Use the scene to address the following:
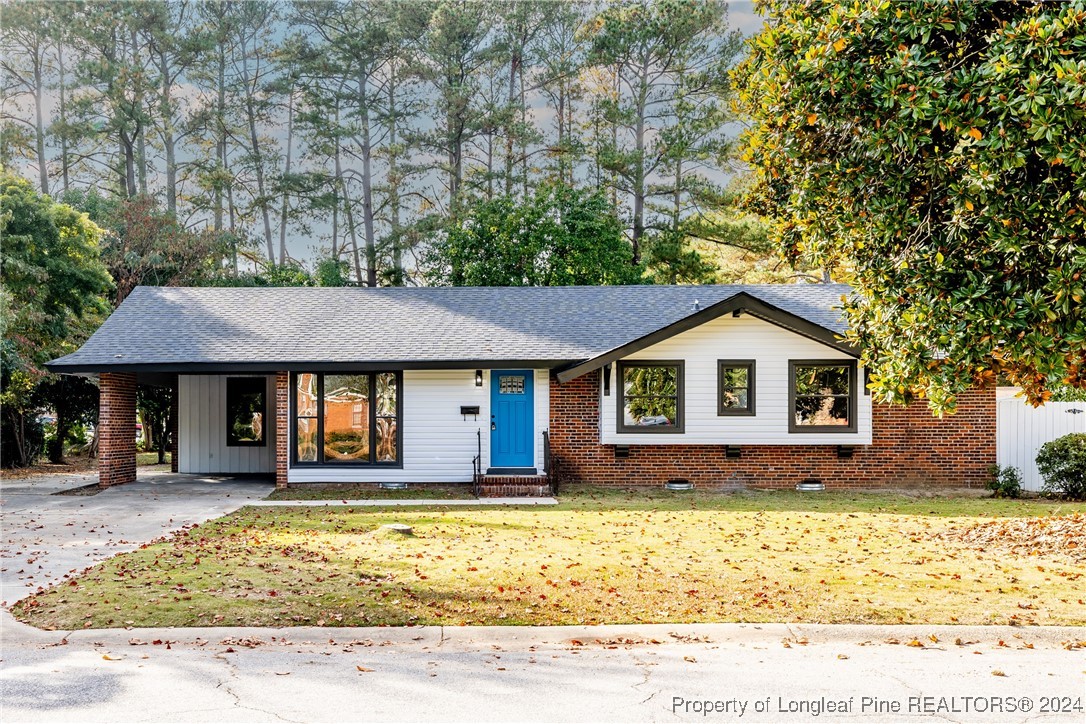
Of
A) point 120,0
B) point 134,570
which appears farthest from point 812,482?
point 120,0

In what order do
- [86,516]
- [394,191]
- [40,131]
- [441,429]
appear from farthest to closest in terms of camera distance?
[40,131] → [394,191] → [441,429] → [86,516]

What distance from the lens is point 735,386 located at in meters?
15.6

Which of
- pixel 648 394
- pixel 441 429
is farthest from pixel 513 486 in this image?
pixel 648 394

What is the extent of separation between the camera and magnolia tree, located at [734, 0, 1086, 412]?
6750 mm

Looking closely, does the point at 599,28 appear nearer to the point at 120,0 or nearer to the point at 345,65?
the point at 345,65

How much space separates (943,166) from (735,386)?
27.4ft

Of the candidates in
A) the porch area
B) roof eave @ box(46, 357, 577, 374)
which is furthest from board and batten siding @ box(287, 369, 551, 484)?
roof eave @ box(46, 357, 577, 374)

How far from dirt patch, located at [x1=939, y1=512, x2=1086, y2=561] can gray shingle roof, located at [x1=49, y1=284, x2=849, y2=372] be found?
19.1 feet

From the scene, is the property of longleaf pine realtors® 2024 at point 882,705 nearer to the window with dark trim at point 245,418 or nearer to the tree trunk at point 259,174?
the window with dark trim at point 245,418

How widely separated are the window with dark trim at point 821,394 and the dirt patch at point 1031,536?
15.7 ft

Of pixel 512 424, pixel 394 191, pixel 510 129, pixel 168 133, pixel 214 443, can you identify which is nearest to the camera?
pixel 512 424

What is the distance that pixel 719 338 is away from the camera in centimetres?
1560

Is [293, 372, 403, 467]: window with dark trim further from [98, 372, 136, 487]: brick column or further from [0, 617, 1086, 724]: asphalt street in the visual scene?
[0, 617, 1086, 724]: asphalt street

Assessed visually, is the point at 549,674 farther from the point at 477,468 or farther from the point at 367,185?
the point at 367,185
